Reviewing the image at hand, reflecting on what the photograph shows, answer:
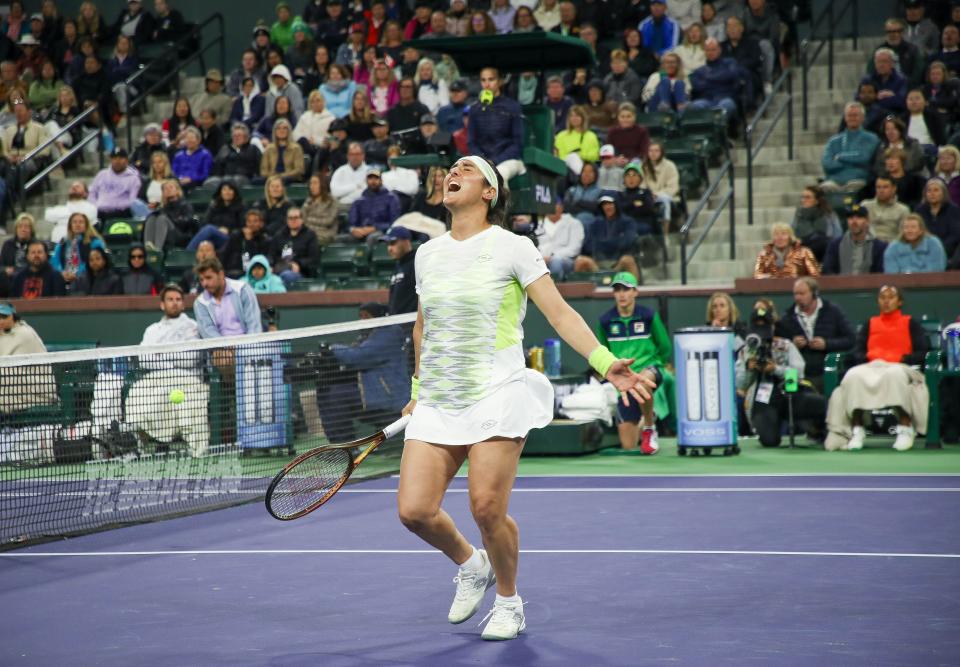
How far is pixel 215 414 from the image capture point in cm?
1251

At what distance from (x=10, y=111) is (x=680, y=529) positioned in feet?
A: 59.0

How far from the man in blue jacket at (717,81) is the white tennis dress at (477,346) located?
13.3 metres

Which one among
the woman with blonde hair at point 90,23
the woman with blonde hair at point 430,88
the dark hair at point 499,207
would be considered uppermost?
the woman with blonde hair at point 90,23

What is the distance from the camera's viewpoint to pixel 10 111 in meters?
23.5

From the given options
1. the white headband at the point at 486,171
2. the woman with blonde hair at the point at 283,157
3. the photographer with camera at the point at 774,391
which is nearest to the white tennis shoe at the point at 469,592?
the white headband at the point at 486,171

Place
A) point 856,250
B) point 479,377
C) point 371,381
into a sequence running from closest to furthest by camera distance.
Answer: point 479,377
point 371,381
point 856,250

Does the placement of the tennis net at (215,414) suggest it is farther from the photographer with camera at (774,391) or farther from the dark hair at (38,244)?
the dark hair at (38,244)

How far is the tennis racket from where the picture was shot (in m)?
6.39

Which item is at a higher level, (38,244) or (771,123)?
(771,123)

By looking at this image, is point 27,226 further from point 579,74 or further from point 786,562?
point 786,562

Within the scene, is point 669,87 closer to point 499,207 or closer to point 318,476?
point 318,476

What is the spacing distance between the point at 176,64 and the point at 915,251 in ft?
48.9

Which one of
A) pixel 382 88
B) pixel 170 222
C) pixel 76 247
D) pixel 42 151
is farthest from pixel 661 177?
pixel 42 151

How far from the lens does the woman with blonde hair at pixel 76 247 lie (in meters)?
18.0
